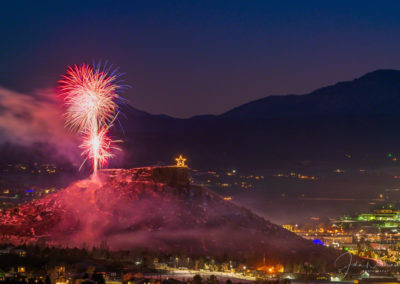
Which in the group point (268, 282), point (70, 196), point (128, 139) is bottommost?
point (268, 282)

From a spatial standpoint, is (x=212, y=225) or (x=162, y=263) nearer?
(x=162, y=263)

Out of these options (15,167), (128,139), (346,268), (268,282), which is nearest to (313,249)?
(346,268)

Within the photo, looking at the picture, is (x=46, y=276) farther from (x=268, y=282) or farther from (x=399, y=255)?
(x=399, y=255)

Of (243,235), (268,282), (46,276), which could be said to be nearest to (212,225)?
(243,235)

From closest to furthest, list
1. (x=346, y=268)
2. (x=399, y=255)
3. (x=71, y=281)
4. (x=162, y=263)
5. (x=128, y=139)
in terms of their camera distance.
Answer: (x=71, y=281) < (x=162, y=263) < (x=346, y=268) < (x=399, y=255) < (x=128, y=139)

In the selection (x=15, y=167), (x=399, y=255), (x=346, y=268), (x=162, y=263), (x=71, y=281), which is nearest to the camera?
(x=71, y=281)

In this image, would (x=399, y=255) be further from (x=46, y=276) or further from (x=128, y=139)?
(x=128, y=139)

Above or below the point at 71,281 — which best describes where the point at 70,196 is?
above
